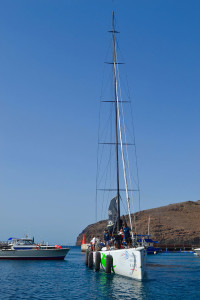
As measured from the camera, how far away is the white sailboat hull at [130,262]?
2510 cm

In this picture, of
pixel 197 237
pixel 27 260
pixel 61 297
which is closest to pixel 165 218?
pixel 197 237

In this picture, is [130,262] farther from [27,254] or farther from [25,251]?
[27,254]

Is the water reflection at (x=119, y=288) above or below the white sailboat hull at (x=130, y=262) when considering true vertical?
below

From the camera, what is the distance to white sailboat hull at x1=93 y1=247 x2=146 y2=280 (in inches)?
988

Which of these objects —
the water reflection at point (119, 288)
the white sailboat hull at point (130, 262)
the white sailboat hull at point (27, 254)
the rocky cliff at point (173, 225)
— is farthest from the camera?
the rocky cliff at point (173, 225)

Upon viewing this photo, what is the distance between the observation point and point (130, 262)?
26094mm

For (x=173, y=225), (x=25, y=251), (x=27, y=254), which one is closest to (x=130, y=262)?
(x=25, y=251)

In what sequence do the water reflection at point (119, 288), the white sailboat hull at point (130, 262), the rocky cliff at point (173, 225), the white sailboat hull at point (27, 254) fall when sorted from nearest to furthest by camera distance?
the water reflection at point (119, 288)
the white sailboat hull at point (130, 262)
the white sailboat hull at point (27, 254)
the rocky cliff at point (173, 225)

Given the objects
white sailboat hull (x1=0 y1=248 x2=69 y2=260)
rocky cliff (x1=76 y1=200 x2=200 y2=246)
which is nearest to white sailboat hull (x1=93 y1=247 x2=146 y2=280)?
white sailboat hull (x1=0 y1=248 x2=69 y2=260)

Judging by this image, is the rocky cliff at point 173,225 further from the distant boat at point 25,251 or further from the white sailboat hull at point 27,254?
the white sailboat hull at point 27,254

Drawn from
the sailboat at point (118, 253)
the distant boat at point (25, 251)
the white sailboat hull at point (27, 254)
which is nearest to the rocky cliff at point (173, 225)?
the distant boat at point (25, 251)

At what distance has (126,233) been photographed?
2816 centimetres

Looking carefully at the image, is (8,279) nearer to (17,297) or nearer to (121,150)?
(17,297)

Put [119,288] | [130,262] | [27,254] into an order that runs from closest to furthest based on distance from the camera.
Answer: [119,288], [130,262], [27,254]
